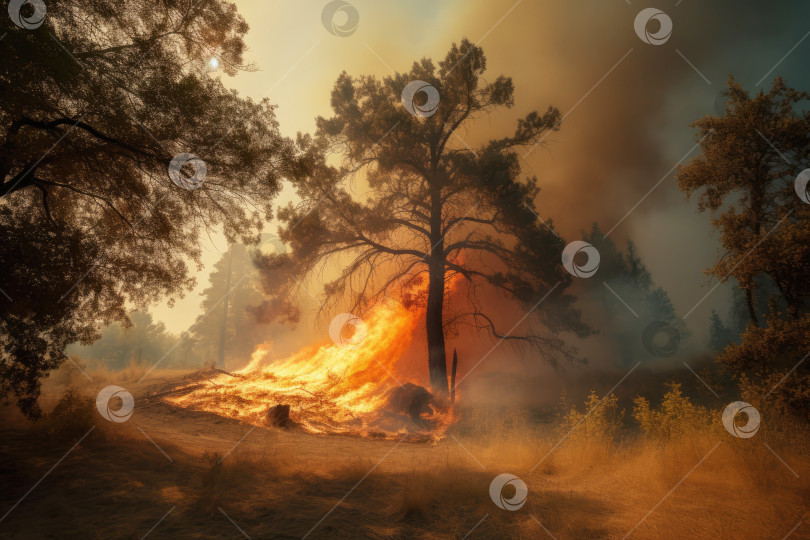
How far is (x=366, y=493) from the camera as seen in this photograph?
674 cm

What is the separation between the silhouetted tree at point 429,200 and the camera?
16.8 metres

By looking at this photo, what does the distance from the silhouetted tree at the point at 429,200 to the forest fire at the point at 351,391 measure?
209 centimetres

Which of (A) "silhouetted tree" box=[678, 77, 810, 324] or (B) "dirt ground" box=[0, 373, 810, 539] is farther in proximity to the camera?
(A) "silhouetted tree" box=[678, 77, 810, 324]

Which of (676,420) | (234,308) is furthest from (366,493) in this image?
(234,308)

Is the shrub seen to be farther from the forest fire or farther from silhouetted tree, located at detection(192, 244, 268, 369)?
silhouetted tree, located at detection(192, 244, 268, 369)

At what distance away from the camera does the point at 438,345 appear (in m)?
17.7

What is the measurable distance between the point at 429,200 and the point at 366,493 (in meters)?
14.7

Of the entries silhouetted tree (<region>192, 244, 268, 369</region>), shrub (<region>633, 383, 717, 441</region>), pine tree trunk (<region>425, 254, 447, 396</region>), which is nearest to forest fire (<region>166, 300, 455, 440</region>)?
pine tree trunk (<region>425, 254, 447, 396</region>)

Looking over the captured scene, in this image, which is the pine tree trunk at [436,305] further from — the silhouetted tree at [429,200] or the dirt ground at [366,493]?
the dirt ground at [366,493]

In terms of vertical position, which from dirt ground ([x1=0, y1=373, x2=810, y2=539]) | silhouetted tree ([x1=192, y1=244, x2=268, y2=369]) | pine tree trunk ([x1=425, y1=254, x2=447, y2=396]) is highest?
silhouetted tree ([x1=192, y1=244, x2=268, y2=369])

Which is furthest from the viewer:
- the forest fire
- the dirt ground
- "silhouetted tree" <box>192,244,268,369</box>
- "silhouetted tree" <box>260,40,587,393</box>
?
"silhouetted tree" <box>192,244,268,369</box>

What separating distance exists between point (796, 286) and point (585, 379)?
18485 mm

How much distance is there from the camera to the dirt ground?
5164 mm

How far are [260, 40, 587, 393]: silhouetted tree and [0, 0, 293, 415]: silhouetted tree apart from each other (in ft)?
23.1
